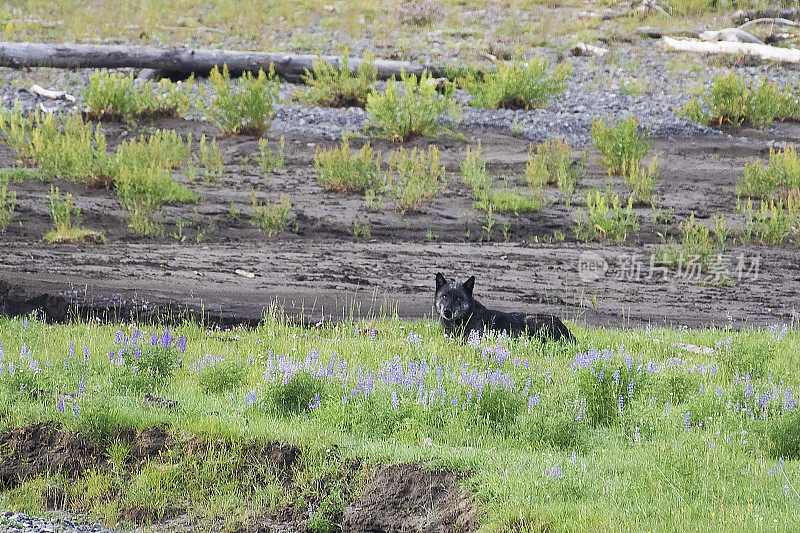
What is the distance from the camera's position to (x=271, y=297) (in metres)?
8.05

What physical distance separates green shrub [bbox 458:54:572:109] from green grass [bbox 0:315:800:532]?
960cm

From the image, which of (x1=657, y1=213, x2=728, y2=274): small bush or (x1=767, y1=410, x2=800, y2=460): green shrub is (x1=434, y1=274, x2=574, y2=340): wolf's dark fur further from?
(x1=657, y1=213, x2=728, y2=274): small bush

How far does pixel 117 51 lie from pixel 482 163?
354 inches

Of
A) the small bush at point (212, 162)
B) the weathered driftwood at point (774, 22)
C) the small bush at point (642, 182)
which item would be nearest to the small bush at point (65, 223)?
the small bush at point (212, 162)

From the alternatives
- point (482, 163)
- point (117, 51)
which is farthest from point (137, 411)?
point (117, 51)

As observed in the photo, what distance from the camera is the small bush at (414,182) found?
10.9 meters

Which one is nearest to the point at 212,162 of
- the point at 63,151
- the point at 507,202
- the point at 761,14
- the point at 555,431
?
the point at 63,151

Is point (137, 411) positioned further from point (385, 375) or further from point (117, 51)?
point (117, 51)

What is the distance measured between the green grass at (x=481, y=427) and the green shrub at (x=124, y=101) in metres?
8.62

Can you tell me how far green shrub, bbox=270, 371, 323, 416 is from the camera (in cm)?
489

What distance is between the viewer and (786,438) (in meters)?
4.23

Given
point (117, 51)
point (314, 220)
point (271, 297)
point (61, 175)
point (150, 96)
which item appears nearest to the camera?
point (271, 297)

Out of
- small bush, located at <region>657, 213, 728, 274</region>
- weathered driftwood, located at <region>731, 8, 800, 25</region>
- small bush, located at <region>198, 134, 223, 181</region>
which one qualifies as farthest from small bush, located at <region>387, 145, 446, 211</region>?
weathered driftwood, located at <region>731, 8, 800, 25</region>

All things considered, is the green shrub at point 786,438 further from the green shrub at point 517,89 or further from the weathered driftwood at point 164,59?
the weathered driftwood at point 164,59
